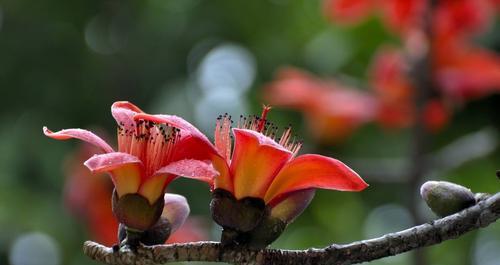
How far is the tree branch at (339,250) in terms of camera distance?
2.91 ft

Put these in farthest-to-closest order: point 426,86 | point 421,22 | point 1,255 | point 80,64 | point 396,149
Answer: point 80,64 < point 396,149 < point 1,255 < point 421,22 < point 426,86

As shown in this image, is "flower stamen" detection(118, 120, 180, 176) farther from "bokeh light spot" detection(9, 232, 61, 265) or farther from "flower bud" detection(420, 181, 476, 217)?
"bokeh light spot" detection(9, 232, 61, 265)

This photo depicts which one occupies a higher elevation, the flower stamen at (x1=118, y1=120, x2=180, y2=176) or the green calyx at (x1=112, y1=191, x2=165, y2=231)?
the flower stamen at (x1=118, y1=120, x2=180, y2=176)

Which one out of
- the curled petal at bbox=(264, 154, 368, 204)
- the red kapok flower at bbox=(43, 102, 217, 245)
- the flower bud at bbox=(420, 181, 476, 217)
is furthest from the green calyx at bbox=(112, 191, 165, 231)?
the flower bud at bbox=(420, 181, 476, 217)

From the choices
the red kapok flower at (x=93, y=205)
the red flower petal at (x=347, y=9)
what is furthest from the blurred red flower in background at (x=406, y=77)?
the red kapok flower at (x=93, y=205)

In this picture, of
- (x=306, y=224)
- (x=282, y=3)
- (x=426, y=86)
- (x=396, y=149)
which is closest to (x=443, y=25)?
(x=426, y=86)

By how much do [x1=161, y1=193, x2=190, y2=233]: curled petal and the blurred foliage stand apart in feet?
5.67

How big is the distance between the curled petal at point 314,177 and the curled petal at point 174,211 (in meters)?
0.10

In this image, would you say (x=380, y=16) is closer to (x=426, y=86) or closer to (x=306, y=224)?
(x=306, y=224)

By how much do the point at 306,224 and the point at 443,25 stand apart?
3.00 feet

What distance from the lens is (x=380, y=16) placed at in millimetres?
3201

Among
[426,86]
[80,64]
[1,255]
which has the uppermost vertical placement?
[80,64]

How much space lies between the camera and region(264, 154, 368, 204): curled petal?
0.90 metres

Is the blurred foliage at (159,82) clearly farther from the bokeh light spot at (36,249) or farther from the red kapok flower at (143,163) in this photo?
the red kapok flower at (143,163)
